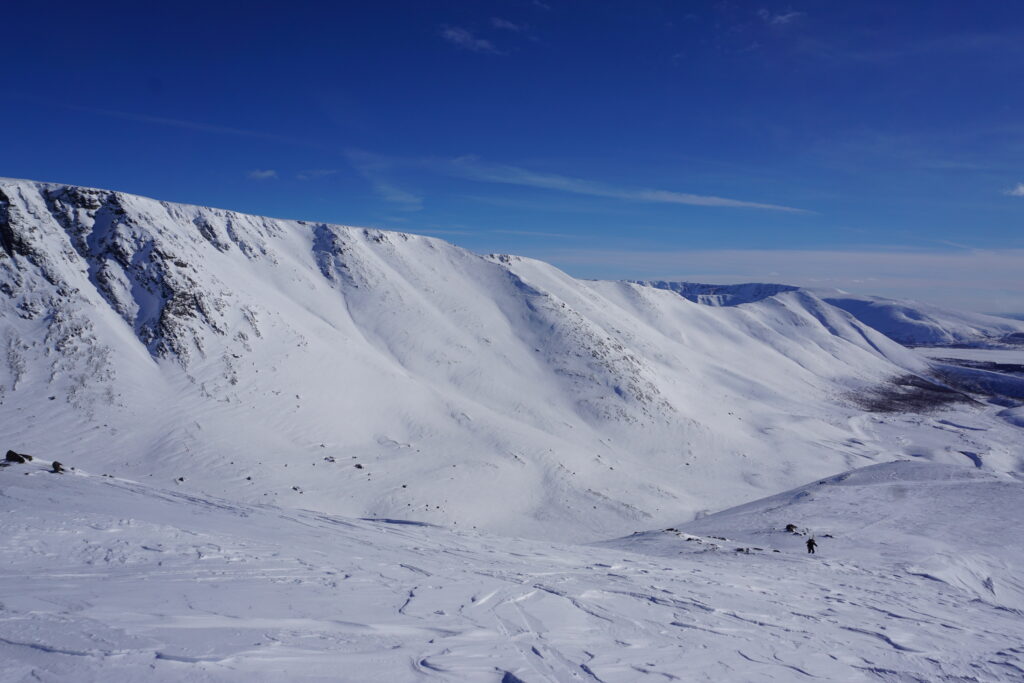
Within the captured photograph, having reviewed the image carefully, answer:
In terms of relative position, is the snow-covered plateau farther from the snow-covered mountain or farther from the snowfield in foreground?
the snow-covered mountain

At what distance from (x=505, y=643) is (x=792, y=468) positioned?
145 ft

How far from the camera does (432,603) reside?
30.8 feet

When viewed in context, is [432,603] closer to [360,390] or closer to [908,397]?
[360,390]

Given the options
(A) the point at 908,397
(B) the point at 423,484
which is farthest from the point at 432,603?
(A) the point at 908,397

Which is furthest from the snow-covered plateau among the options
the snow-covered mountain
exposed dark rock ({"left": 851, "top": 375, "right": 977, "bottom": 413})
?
exposed dark rock ({"left": 851, "top": 375, "right": 977, "bottom": 413})

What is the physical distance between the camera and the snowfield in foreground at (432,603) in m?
6.57

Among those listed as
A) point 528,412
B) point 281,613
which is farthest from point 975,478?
point 281,613

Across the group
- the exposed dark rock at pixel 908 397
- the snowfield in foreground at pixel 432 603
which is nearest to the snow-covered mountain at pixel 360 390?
the exposed dark rock at pixel 908 397

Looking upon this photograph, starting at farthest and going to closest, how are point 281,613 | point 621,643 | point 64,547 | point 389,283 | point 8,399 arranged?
point 389,283
point 8,399
point 64,547
point 621,643
point 281,613

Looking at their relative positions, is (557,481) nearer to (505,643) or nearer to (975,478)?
(975,478)

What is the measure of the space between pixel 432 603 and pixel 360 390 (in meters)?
32.9

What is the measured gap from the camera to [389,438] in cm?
3641

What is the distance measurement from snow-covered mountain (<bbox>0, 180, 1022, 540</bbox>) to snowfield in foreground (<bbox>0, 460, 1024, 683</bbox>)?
1319 cm

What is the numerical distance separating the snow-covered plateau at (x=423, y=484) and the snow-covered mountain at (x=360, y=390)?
265 mm
